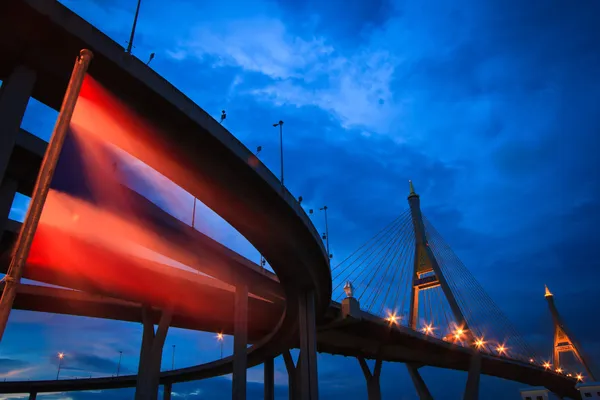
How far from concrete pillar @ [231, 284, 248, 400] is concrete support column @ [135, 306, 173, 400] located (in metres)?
10.1

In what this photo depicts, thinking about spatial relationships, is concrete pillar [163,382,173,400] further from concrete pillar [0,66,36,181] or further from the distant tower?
the distant tower

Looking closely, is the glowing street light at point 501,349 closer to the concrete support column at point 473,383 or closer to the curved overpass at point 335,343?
the curved overpass at point 335,343

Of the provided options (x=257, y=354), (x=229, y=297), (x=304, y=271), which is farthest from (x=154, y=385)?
(x=304, y=271)

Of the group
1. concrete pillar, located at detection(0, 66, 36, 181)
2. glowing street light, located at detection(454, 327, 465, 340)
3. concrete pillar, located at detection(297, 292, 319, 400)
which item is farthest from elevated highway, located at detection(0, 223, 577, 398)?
concrete pillar, located at detection(0, 66, 36, 181)

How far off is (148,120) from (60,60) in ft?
10.8

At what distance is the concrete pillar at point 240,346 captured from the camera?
100ft

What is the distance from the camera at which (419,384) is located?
7238cm

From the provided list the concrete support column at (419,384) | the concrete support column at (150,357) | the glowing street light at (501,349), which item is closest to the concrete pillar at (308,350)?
the concrete support column at (150,357)

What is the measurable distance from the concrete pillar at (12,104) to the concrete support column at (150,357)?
3095cm

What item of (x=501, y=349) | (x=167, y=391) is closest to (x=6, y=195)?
(x=167, y=391)

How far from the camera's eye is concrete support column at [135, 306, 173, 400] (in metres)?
38.2

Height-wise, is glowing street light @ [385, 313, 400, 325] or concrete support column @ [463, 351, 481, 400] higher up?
glowing street light @ [385, 313, 400, 325]

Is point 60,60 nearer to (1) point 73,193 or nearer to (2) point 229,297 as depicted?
(1) point 73,193

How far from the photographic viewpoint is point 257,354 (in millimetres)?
53906
